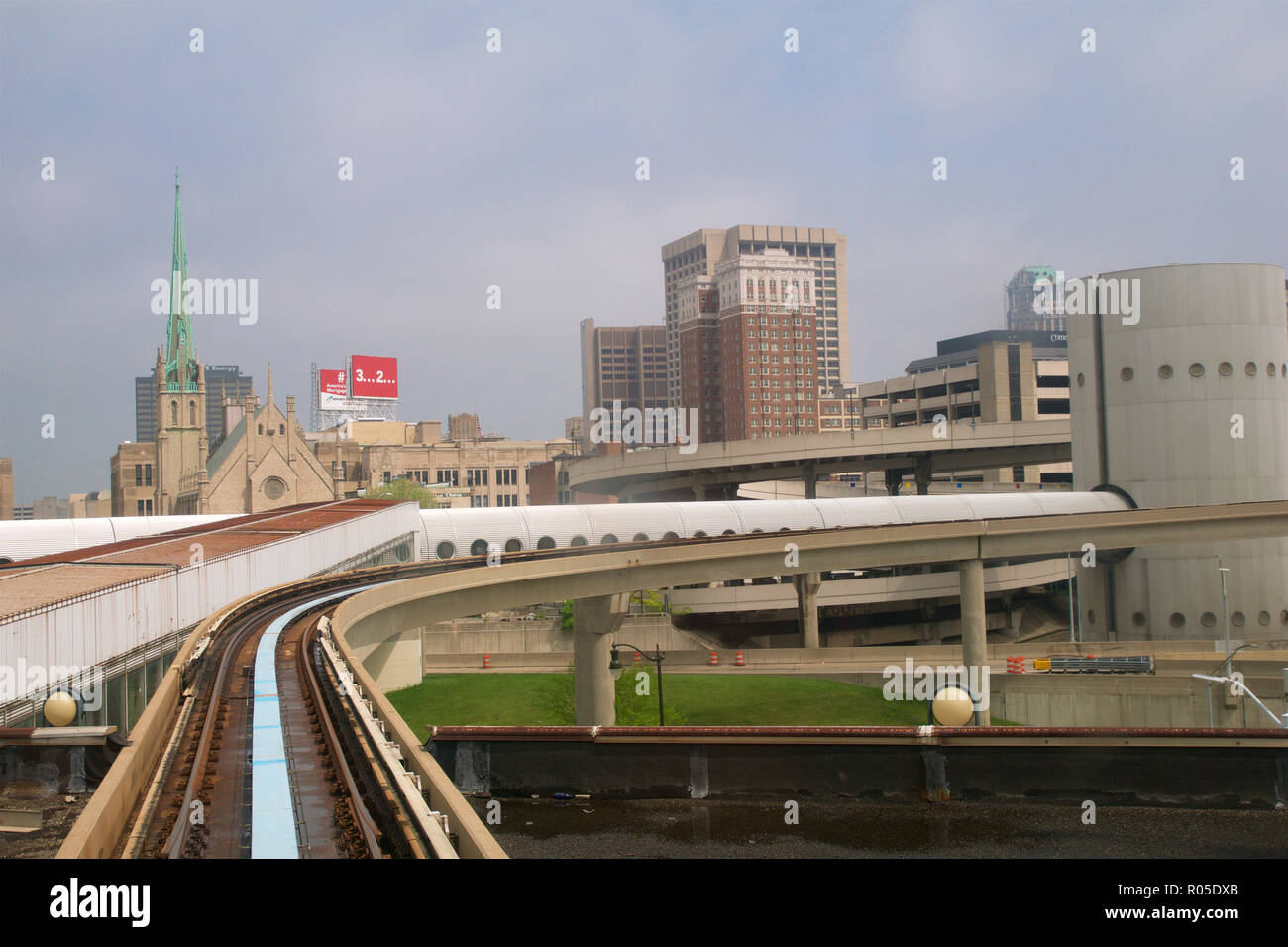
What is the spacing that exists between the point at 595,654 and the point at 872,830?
87.4 feet

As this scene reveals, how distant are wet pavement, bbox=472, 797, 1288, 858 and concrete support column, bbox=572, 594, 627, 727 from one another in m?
24.3

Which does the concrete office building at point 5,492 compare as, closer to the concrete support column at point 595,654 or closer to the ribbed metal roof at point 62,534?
the ribbed metal roof at point 62,534

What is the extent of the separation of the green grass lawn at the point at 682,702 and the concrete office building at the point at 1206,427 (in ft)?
83.8

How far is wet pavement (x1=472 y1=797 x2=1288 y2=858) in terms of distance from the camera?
15.6 metres

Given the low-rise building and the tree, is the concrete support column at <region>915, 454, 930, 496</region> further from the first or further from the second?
the low-rise building

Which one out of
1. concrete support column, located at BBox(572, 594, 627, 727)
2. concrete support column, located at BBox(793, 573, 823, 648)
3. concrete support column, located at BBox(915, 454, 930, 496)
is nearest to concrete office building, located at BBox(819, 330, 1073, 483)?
concrete support column, located at BBox(915, 454, 930, 496)

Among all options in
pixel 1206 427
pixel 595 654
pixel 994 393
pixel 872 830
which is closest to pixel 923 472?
pixel 1206 427

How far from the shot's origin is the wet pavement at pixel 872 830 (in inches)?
612

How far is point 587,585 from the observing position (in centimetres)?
4050

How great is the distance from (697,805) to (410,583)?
658 inches

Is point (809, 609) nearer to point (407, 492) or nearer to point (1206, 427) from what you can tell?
point (1206, 427)
